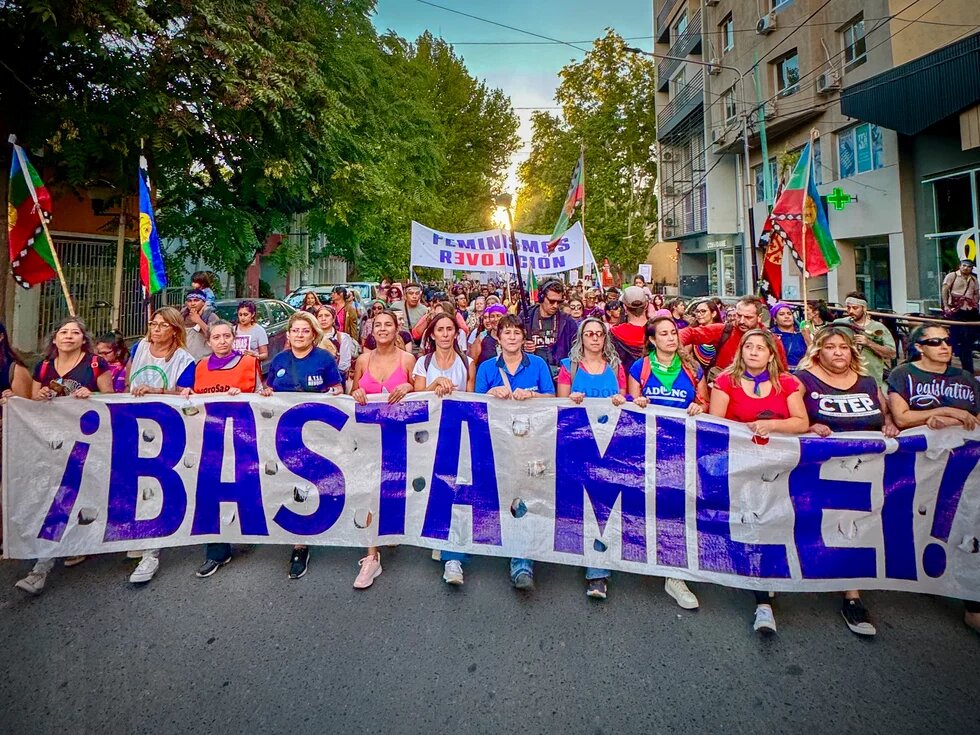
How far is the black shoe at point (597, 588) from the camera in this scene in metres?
3.40

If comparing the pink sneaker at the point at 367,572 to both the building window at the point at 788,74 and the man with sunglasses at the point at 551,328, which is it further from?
the building window at the point at 788,74

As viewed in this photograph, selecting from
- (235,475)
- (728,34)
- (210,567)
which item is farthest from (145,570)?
(728,34)

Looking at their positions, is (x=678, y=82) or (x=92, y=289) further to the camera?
(x=678, y=82)

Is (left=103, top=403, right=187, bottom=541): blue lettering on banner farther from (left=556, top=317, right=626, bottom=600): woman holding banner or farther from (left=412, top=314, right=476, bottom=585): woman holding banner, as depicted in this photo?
(left=556, top=317, right=626, bottom=600): woman holding banner

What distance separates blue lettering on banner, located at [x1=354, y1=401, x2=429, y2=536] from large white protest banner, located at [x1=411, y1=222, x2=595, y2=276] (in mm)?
7221

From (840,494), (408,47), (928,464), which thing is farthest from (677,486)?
(408,47)

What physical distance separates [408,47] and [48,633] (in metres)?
31.8

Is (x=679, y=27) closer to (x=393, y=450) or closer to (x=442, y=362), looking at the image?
(x=442, y=362)

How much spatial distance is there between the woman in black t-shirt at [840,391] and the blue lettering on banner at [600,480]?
1.11 meters

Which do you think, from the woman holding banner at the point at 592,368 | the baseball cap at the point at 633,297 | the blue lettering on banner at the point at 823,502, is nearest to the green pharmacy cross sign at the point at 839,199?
the baseball cap at the point at 633,297

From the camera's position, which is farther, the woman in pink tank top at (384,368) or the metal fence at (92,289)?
the metal fence at (92,289)

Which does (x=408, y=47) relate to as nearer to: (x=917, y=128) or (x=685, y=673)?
(x=917, y=128)

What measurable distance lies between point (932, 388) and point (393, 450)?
3.52 metres

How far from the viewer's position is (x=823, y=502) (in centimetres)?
335
